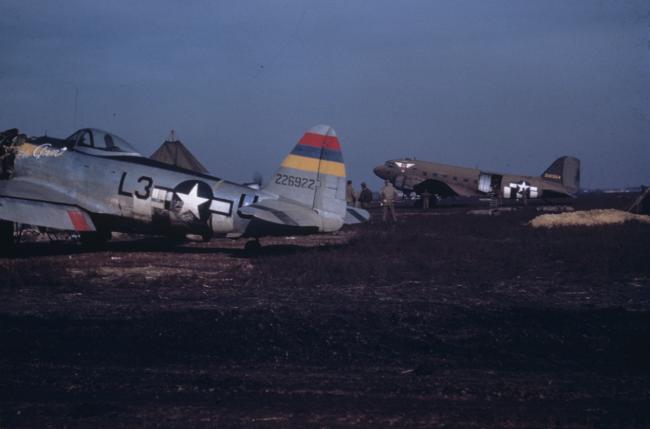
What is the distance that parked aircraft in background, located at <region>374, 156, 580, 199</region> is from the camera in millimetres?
45469

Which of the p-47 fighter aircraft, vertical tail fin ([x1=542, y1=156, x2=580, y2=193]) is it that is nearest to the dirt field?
the p-47 fighter aircraft

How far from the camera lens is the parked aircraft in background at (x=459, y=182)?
149 feet

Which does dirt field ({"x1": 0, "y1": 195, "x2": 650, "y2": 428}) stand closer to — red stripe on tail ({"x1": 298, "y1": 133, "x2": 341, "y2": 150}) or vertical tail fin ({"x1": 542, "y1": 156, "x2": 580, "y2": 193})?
red stripe on tail ({"x1": 298, "y1": 133, "x2": 341, "y2": 150})

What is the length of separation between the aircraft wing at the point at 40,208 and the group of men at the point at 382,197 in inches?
575

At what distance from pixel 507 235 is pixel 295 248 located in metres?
7.43

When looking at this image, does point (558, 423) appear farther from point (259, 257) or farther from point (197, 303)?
point (259, 257)

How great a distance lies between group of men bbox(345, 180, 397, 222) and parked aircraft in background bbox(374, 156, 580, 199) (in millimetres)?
13503

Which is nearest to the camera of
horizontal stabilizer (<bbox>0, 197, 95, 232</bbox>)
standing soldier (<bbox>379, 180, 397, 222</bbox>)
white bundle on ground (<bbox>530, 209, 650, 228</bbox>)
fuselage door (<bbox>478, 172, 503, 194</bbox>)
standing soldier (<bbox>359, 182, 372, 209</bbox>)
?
horizontal stabilizer (<bbox>0, 197, 95, 232</bbox>)

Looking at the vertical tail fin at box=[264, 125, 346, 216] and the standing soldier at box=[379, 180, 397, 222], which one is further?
the standing soldier at box=[379, 180, 397, 222]

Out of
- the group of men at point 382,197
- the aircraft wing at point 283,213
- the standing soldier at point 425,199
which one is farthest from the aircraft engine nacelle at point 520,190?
the aircraft wing at point 283,213

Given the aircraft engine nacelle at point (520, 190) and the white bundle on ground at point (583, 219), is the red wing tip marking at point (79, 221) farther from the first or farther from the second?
the aircraft engine nacelle at point (520, 190)

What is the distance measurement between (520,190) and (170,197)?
38259mm

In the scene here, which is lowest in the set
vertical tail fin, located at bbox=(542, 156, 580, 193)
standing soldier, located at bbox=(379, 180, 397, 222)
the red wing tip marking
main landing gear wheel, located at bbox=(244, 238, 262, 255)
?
main landing gear wheel, located at bbox=(244, 238, 262, 255)

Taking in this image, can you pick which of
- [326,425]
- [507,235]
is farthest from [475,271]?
[507,235]
